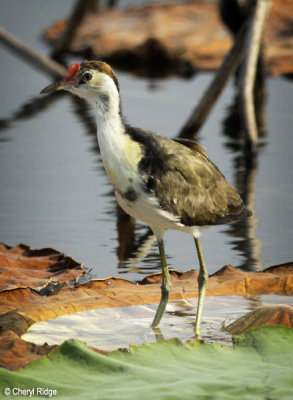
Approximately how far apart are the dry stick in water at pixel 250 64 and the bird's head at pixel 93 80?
166 inches

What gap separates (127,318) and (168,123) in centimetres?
550

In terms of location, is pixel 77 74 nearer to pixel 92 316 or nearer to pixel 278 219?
pixel 92 316

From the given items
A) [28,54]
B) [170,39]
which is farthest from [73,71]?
[170,39]

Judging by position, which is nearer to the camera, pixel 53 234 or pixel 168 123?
pixel 53 234

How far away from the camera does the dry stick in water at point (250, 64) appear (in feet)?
27.8

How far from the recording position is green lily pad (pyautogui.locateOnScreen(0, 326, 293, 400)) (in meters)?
3.18

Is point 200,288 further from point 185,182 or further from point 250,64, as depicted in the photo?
point 250,64

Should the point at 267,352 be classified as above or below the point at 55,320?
above

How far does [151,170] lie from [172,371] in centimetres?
130

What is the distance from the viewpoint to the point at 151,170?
441 cm

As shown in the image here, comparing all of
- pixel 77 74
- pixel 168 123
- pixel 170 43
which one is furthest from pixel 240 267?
pixel 170 43

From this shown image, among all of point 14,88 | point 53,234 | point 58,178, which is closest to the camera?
point 53,234

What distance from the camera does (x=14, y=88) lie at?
12.4 m

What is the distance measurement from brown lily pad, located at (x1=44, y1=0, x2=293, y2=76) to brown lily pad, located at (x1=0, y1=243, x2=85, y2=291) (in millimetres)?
8034
